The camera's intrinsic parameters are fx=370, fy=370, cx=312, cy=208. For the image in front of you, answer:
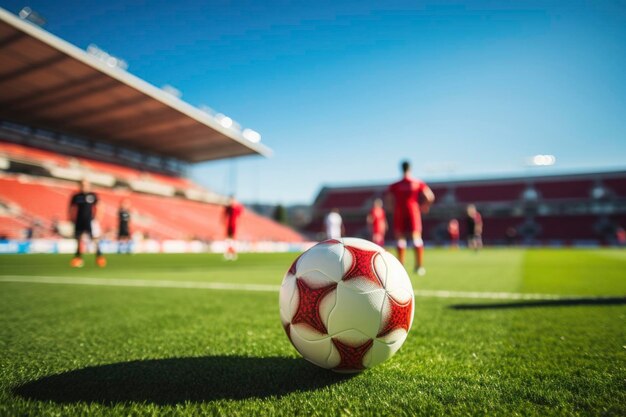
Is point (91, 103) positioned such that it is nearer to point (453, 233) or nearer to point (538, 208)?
point (453, 233)

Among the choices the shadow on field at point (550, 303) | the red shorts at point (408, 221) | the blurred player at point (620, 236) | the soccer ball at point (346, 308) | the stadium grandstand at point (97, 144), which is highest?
the stadium grandstand at point (97, 144)

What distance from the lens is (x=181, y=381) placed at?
1774 mm

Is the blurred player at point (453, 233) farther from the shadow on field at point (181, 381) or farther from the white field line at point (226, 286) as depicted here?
the shadow on field at point (181, 381)

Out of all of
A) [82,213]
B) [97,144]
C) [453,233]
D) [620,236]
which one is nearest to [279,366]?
[82,213]

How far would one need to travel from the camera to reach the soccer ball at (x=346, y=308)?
1.76 metres

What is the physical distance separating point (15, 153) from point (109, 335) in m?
28.7

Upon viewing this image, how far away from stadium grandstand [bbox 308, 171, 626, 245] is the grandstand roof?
23.7 m

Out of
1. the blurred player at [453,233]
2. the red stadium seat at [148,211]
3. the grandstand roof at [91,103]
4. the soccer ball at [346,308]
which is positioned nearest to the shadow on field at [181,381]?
the soccer ball at [346,308]

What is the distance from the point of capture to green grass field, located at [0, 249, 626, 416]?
59.5 inches

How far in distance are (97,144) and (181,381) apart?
124 feet

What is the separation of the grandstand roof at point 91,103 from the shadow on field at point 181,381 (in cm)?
2333

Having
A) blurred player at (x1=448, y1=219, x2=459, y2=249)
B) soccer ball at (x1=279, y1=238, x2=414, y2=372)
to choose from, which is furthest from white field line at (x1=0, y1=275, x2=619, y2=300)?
blurred player at (x1=448, y1=219, x2=459, y2=249)

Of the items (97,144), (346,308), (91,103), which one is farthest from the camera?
(97,144)

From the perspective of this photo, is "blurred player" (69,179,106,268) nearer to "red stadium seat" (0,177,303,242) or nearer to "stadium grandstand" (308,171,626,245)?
"red stadium seat" (0,177,303,242)
